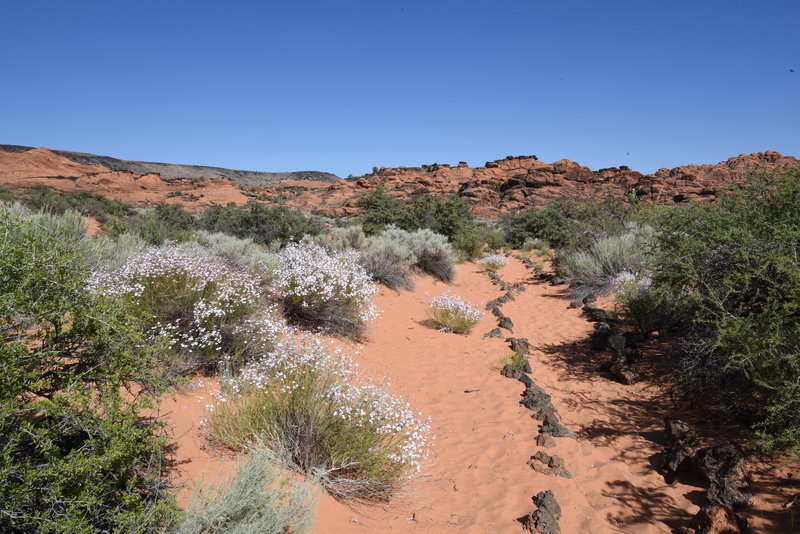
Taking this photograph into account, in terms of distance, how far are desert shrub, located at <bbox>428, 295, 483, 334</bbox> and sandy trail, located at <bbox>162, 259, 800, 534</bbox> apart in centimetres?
31

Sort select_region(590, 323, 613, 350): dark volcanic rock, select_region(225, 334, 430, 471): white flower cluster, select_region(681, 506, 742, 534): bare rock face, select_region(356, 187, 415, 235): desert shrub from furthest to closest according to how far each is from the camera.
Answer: select_region(356, 187, 415, 235): desert shrub < select_region(590, 323, 613, 350): dark volcanic rock < select_region(225, 334, 430, 471): white flower cluster < select_region(681, 506, 742, 534): bare rock face

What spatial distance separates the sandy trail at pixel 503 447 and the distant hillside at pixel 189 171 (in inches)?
2734

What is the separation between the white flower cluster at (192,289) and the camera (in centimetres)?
485

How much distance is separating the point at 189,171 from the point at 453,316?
8835 centimetres

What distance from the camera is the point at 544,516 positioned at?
124 inches

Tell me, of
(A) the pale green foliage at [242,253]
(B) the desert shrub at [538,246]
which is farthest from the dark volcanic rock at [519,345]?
(B) the desert shrub at [538,246]

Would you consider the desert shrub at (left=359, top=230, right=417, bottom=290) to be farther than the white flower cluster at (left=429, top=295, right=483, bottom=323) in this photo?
Yes

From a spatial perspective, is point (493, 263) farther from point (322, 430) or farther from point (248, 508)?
point (248, 508)

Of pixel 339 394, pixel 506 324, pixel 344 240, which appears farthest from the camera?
pixel 344 240

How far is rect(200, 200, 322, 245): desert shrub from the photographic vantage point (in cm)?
1346

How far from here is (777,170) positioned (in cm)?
646

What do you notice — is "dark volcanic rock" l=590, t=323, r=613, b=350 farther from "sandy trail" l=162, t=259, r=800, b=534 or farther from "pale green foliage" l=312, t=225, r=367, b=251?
"pale green foliage" l=312, t=225, r=367, b=251

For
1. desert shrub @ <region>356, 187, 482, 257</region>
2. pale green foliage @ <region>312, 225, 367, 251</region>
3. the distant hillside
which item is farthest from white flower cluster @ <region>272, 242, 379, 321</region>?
the distant hillside

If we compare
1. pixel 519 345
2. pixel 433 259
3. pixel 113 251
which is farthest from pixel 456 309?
pixel 113 251
